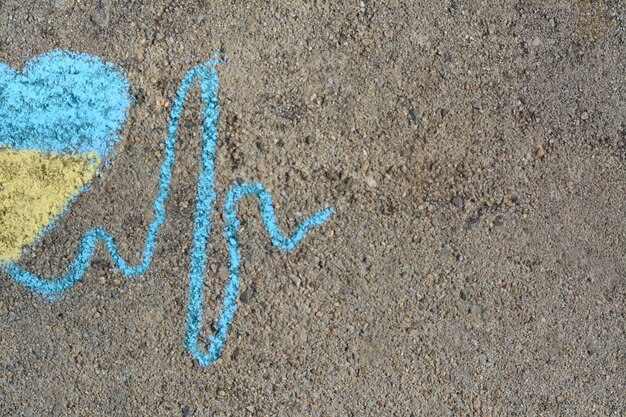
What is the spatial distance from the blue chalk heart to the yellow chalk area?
41mm

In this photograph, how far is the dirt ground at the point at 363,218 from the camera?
8.21 ft

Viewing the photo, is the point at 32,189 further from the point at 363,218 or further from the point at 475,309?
the point at 475,309

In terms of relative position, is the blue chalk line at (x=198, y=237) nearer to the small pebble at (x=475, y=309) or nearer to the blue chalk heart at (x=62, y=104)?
the blue chalk heart at (x=62, y=104)

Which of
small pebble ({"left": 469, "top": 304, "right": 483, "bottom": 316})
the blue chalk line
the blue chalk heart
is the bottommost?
small pebble ({"left": 469, "top": 304, "right": 483, "bottom": 316})

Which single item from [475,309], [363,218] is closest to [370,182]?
[363,218]

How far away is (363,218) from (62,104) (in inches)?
50.3

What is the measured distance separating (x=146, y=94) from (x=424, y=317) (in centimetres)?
145

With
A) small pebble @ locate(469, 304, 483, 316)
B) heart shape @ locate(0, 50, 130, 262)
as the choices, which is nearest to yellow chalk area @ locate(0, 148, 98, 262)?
heart shape @ locate(0, 50, 130, 262)

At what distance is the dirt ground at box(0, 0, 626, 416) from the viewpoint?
8.21 feet

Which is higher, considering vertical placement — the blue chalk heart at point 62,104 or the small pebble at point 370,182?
the blue chalk heart at point 62,104

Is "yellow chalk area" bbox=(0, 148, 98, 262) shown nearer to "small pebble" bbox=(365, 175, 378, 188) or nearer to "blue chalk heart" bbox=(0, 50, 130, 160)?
"blue chalk heart" bbox=(0, 50, 130, 160)

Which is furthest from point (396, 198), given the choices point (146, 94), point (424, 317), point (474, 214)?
point (146, 94)

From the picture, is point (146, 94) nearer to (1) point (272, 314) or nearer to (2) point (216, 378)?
(1) point (272, 314)

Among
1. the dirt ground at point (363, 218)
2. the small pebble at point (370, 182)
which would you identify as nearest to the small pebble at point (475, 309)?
the dirt ground at point (363, 218)
